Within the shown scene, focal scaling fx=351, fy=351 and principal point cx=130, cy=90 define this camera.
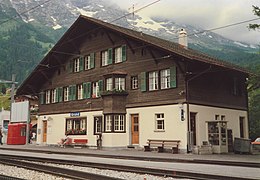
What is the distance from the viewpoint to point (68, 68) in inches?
1256

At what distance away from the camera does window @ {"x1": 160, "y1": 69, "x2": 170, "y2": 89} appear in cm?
2316

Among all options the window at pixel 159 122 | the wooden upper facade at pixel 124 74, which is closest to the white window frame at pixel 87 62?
the wooden upper facade at pixel 124 74

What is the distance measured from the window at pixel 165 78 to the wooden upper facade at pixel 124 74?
0.22ft

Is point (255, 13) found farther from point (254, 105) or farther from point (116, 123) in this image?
point (254, 105)

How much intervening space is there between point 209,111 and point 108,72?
865 cm

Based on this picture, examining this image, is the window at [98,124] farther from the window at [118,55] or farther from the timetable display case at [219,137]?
the timetable display case at [219,137]

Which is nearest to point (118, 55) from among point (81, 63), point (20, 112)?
point (81, 63)

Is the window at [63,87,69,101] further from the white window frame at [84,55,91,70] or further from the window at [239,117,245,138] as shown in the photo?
the window at [239,117,245,138]

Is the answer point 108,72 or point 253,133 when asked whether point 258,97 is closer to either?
point 253,133

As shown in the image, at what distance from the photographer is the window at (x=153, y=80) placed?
2398 centimetres

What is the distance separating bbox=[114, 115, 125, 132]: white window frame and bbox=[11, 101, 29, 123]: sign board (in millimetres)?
12379

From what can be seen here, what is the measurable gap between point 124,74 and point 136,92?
191 cm

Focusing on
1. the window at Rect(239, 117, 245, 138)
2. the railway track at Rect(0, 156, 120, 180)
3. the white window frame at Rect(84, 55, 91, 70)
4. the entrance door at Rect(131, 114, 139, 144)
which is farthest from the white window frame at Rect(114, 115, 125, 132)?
the railway track at Rect(0, 156, 120, 180)

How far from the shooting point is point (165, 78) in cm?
2338
